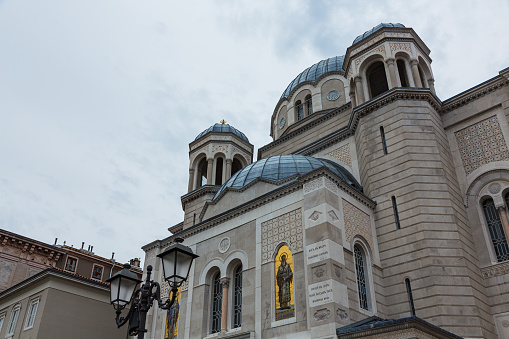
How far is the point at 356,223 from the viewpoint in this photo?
1705 cm

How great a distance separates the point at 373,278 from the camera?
651 inches

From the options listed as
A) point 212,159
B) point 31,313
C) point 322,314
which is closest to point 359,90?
point 212,159

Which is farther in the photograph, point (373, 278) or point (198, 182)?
point (198, 182)

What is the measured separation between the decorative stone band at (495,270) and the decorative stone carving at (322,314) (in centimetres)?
698

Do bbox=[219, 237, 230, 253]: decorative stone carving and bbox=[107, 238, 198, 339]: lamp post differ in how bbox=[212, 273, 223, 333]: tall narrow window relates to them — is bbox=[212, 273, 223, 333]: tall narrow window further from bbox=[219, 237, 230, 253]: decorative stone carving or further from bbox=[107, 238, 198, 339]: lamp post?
bbox=[107, 238, 198, 339]: lamp post

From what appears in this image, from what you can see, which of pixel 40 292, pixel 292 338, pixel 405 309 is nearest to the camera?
pixel 292 338

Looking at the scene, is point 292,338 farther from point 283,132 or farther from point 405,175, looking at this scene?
point 283,132

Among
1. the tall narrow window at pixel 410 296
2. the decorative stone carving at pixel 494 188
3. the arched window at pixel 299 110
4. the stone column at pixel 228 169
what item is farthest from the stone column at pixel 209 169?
the decorative stone carving at pixel 494 188

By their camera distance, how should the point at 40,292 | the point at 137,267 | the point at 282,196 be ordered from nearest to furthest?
the point at 282,196 < the point at 40,292 < the point at 137,267

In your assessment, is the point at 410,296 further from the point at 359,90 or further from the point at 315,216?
the point at 359,90

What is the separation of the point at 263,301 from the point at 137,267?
89.2 feet

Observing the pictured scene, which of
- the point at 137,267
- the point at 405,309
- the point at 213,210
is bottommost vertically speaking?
the point at 405,309

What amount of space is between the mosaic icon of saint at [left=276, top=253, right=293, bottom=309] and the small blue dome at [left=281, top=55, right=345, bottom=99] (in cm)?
1822

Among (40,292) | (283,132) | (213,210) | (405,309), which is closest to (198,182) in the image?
(283,132)
